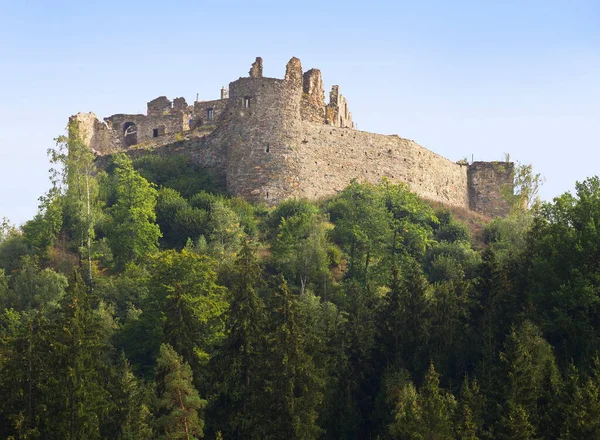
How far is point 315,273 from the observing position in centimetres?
5453

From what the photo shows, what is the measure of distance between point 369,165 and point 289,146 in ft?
22.6

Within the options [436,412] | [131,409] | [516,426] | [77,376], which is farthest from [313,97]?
[516,426]

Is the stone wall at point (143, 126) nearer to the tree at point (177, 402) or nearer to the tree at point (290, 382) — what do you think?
the tree at point (290, 382)

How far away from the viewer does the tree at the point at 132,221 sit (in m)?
57.4

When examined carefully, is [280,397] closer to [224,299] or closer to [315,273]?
[224,299]

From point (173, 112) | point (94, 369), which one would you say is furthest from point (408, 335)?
point (173, 112)

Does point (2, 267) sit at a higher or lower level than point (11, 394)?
higher

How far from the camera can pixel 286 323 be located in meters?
41.9

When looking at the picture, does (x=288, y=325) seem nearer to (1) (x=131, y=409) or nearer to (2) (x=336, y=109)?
(1) (x=131, y=409)

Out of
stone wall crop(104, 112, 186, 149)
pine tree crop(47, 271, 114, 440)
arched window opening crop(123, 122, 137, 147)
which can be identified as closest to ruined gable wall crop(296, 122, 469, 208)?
stone wall crop(104, 112, 186, 149)

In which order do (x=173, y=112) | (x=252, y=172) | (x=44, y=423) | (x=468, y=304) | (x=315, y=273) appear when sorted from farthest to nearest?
1. (x=173, y=112)
2. (x=252, y=172)
3. (x=315, y=273)
4. (x=468, y=304)
5. (x=44, y=423)

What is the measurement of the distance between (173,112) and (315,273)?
2155cm

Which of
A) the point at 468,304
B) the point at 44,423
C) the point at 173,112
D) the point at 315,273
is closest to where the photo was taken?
the point at 44,423

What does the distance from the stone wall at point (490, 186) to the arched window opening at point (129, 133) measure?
21050 mm
